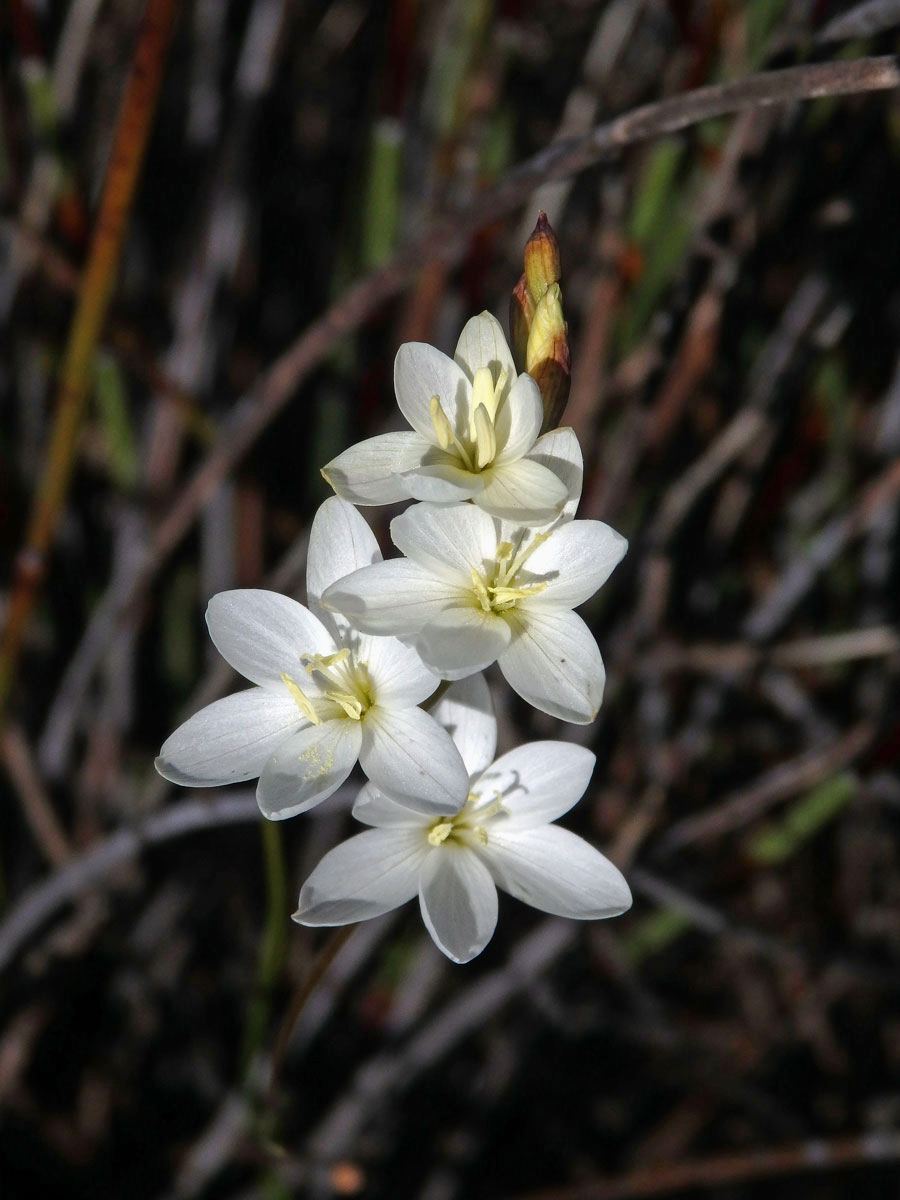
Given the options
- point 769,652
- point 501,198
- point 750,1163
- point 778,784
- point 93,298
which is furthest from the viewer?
point 769,652

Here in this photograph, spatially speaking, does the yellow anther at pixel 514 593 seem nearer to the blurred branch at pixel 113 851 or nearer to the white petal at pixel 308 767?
the white petal at pixel 308 767

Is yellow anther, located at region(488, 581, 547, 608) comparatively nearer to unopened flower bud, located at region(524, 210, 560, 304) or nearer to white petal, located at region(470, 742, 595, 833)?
white petal, located at region(470, 742, 595, 833)

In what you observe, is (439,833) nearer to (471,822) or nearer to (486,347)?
(471,822)

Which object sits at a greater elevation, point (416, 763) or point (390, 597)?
point (390, 597)

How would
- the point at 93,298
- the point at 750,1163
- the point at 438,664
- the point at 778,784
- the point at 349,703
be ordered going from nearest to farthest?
the point at 438,664
the point at 349,703
the point at 93,298
the point at 750,1163
the point at 778,784

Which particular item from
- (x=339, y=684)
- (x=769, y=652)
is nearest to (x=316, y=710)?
(x=339, y=684)

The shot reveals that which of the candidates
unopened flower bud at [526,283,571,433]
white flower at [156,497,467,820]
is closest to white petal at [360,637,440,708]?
white flower at [156,497,467,820]
